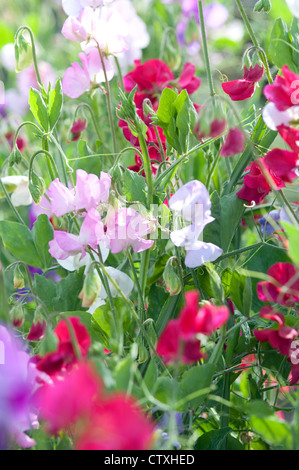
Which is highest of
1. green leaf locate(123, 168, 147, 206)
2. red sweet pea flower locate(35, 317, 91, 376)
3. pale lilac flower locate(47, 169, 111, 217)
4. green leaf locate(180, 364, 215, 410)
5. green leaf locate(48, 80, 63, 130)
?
green leaf locate(48, 80, 63, 130)

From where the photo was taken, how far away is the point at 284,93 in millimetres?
573

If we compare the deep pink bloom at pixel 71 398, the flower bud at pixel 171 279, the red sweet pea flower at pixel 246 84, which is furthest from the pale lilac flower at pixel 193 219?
the deep pink bloom at pixel 71 398

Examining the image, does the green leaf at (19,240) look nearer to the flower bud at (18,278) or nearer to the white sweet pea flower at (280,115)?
the flower bud at (18,278)

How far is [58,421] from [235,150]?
0.29 meters

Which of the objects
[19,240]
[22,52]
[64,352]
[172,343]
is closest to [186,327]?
[172,343]

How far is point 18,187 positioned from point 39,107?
0.47 ft

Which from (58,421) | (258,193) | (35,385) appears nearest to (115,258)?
(258,193)

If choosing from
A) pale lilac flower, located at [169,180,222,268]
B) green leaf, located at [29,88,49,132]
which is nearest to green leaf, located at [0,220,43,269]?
green leaf, located at [29,88,49,132]

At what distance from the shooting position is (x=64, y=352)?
20.3 inches

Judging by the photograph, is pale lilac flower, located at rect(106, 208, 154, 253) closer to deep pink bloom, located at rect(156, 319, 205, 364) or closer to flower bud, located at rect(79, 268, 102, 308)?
flower bud, located at rect(79, 268, 102, 308)

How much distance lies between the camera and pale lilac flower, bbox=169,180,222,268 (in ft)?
2.13

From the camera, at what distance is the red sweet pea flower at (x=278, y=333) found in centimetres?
59

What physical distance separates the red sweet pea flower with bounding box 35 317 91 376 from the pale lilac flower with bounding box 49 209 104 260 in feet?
0.37
